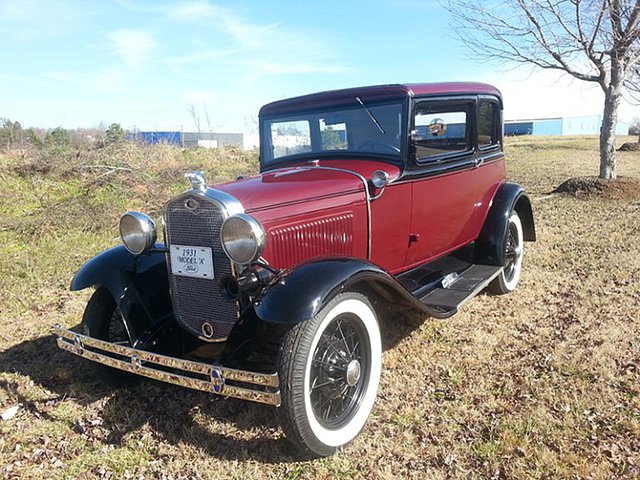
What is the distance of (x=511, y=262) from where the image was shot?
5.23 meters

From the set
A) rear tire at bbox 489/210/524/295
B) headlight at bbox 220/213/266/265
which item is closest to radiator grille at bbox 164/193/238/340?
headlight at bbox 220/213/266/265

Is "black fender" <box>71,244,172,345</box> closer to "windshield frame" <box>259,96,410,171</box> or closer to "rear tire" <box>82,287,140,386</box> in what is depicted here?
"rear tire" <box>82,287,140,386</box>

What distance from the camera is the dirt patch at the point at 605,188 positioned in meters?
9.77

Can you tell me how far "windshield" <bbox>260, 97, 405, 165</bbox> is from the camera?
375cm

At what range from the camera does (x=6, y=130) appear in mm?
14273

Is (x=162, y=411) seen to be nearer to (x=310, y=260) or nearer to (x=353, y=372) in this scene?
(x=353, y=372)

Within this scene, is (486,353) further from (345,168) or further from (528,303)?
(345,168)

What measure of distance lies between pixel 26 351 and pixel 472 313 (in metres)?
3.63

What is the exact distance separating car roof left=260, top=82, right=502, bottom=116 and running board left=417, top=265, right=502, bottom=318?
1.45m

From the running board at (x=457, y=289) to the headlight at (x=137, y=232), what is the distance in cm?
187

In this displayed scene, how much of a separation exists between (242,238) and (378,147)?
1.52 meters

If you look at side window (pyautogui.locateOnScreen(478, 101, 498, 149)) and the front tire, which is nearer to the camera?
the front tire

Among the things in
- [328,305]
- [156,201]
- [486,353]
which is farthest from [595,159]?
[328,305]

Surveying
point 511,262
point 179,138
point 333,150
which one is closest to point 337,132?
point 333,150
